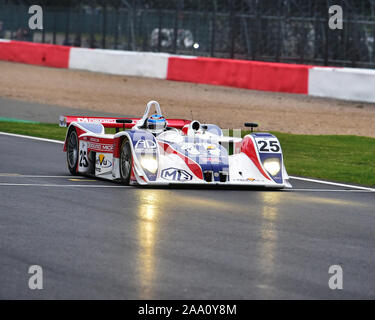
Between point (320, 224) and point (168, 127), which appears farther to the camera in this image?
point (168, 127)

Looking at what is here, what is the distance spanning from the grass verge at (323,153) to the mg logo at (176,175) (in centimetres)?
323

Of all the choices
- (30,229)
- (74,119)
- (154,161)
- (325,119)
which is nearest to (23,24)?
(325,119)

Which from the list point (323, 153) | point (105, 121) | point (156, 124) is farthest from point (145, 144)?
point (323, 153)

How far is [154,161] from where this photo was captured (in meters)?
12.1

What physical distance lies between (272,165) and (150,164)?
158 cm

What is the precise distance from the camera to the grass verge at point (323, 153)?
15062 mm

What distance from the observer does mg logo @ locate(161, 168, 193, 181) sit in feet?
39.7

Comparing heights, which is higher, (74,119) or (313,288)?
(74,119)

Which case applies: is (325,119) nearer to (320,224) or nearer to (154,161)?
(154,161)

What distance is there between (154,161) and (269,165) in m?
1.50

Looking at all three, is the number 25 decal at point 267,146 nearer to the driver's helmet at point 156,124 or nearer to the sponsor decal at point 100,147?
the driver's helmet at point 156,124

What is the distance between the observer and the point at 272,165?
41.5 feet

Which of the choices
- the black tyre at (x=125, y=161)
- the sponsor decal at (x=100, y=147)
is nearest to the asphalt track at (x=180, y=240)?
the black tyre at (x=125, y=161)

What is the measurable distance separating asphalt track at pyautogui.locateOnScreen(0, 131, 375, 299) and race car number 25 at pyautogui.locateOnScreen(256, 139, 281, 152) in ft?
1.83
